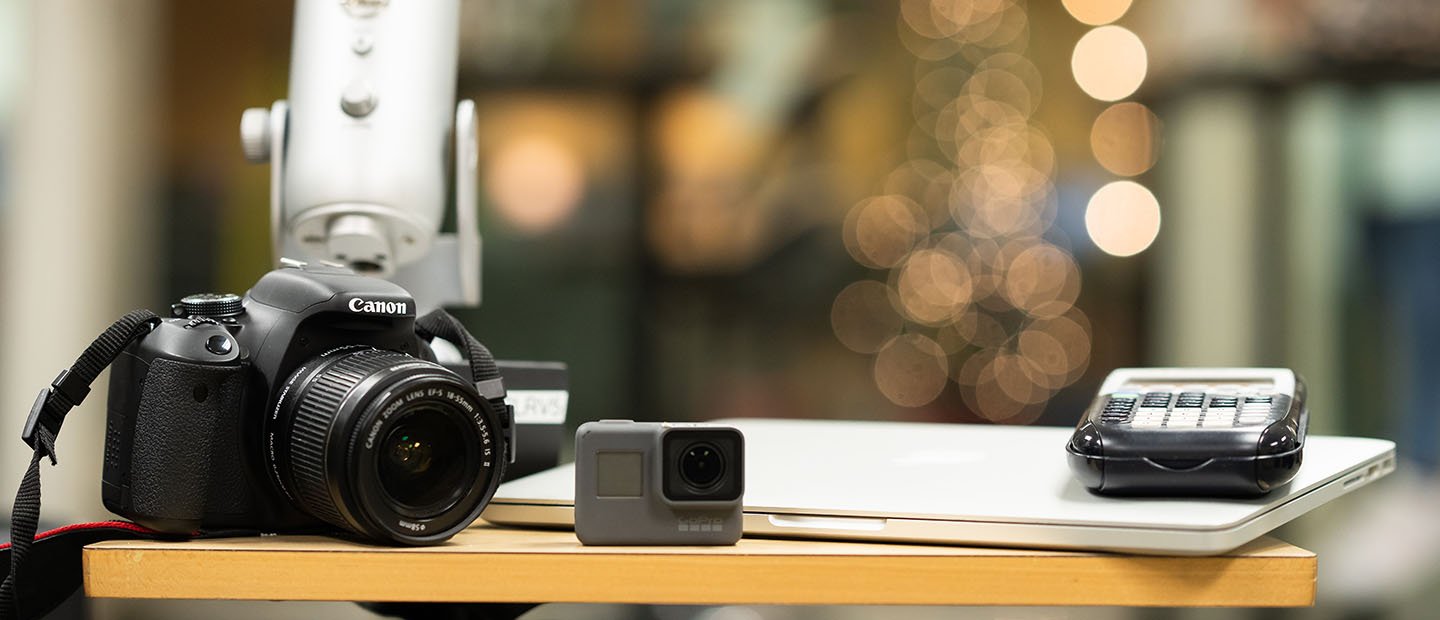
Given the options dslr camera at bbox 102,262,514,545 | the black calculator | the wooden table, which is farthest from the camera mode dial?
the black calculator

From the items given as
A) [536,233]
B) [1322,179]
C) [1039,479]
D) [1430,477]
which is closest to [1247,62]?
[1322,179]

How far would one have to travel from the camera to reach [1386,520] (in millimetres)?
1998

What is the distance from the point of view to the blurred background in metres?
2.03

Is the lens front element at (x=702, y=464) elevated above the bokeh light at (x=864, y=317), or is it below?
above

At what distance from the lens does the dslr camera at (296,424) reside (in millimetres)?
534

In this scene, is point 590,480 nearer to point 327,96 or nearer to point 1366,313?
point 327,96

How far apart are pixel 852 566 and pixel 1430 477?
1831mm

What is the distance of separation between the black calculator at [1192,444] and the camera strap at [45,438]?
41 centimetres

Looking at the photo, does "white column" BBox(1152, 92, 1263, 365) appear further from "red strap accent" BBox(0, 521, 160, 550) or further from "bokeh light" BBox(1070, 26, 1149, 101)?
"red strap accent" BBox(0, 521, 160, 550)

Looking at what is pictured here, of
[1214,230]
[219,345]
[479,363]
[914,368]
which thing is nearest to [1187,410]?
[479,363]

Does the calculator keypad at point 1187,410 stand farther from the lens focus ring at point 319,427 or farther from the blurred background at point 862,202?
the blurred background at point 862,202

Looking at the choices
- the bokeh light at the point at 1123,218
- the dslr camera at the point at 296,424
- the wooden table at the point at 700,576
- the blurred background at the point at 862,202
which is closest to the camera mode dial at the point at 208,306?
the dslr camera at the point at 296,424

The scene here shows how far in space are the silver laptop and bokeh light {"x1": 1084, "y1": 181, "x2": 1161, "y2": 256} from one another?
1.53m

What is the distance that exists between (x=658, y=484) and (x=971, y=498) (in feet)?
0.44
